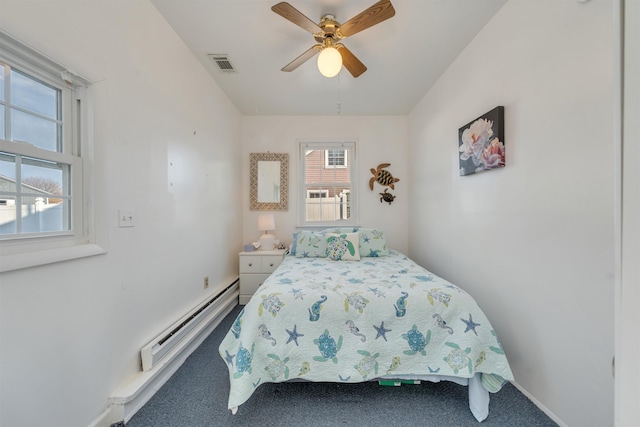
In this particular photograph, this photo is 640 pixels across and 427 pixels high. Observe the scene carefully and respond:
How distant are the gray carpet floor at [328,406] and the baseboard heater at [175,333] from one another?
22 centimetres

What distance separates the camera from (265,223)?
10.5 feet

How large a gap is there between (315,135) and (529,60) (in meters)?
2.47

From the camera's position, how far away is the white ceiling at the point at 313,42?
5.44ft

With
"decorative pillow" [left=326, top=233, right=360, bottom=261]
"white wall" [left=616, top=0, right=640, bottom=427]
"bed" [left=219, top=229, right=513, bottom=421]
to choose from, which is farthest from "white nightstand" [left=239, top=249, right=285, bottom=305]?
"white wall" [left=616, top=0, right=640, bottom=427]

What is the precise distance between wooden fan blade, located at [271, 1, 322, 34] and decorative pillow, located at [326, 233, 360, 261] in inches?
73.4

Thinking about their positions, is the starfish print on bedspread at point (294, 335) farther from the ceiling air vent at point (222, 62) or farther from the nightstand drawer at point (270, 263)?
the ceiling air vent at point (222, 62)

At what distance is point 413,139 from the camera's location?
3.30m

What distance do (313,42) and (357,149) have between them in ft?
5.49

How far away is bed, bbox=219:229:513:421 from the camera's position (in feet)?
4.43

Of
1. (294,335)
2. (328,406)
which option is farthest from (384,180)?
(328,406)

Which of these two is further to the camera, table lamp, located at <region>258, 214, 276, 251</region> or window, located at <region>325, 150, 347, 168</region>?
window, located at <region>325, 150, 347, 168</region>

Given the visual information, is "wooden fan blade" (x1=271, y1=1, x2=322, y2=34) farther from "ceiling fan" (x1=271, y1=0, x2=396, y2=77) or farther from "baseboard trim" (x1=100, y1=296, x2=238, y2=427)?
"baseboard trim" (x1=100, y1=296, x2=238, y2=427)

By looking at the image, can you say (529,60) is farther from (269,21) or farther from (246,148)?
(246,148)

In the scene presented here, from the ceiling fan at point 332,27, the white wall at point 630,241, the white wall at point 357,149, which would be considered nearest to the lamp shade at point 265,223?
the white wall at point 357,149
